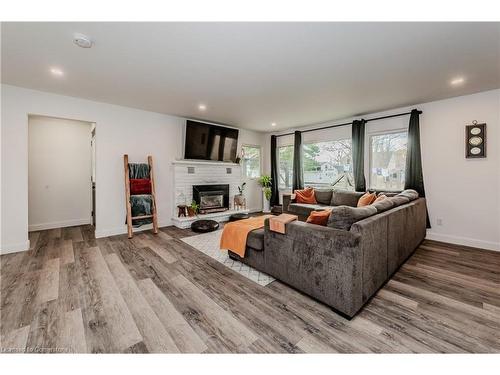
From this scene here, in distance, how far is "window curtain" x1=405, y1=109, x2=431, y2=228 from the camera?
4031 millimetres

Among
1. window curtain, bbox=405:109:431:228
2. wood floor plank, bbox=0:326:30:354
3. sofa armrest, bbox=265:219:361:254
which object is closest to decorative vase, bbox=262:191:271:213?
window curtain, bbox=405:109:431:228

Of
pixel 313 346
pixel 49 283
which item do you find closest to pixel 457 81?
pixel 313 346

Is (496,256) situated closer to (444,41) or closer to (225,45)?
(444,41)

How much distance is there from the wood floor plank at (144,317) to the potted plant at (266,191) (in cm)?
467

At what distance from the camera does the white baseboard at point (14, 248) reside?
3.21m

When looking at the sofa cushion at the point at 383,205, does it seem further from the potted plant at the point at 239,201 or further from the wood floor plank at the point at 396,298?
the potted plant at the point at 239,201

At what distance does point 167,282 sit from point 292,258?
1417 millimetres

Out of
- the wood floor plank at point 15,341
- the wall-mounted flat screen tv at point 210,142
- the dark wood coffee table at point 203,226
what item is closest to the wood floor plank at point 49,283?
the wood floor plank at point 15,341

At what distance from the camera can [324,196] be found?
5.18m

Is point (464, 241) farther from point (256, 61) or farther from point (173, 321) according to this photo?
point (173, 321)

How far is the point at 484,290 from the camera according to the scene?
2221 millimetres

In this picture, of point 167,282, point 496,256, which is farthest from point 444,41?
point 167,282

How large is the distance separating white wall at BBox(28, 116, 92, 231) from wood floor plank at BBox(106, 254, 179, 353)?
3378 millimetres

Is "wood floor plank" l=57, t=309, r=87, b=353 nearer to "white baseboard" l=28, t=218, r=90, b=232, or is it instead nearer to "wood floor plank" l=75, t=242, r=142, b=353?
"wood floor plank" l=75, t=242, r=142, b=353
